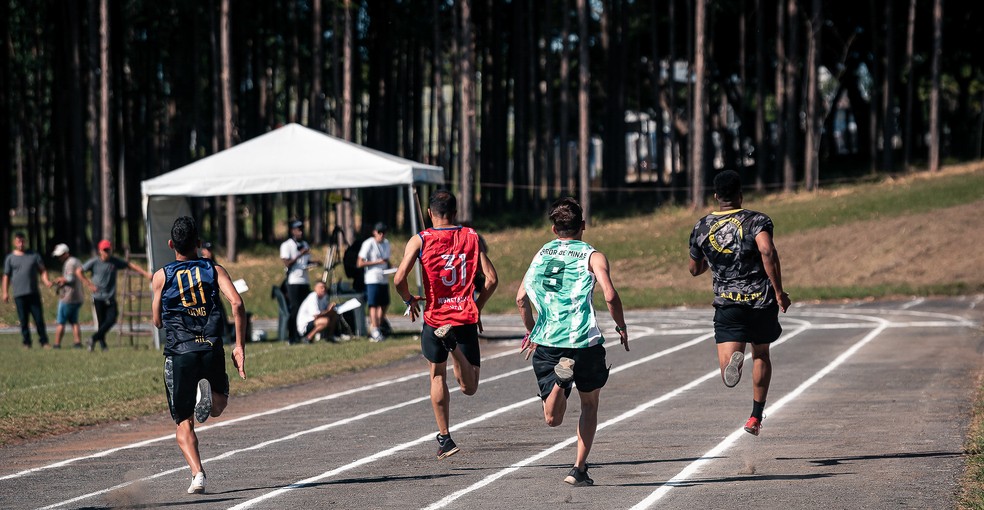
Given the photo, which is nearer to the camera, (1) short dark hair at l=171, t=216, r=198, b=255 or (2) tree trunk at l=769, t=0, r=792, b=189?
(1) short dark hair at l=171, t=216, r=198, b=255

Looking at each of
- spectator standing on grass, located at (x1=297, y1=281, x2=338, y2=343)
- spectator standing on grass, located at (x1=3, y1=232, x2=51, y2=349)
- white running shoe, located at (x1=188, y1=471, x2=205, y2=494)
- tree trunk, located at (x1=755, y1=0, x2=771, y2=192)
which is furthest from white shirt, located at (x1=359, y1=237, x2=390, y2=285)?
tree trunk, located at (x1=755, y1=0, x2=771, y2=192)

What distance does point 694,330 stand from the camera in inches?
915

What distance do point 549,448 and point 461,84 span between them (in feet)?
112

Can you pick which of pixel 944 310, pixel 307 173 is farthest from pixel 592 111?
pixel 307 173

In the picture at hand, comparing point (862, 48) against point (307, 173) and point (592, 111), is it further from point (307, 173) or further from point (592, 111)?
point (307, 173)

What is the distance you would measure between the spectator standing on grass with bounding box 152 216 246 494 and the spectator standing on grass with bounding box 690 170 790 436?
3480mm

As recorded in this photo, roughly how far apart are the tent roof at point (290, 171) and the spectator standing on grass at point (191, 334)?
1276 cm

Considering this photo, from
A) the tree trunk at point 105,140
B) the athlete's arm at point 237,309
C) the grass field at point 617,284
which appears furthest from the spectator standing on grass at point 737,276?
the tree trunk at point 105,140

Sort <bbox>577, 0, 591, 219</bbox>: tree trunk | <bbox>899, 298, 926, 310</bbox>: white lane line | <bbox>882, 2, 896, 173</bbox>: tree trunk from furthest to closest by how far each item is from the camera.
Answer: <bbox>882, 2, 896, 173</bbox>: tree trunk → <bbox>577, 0, 591, 219</bbox>: tree trunk → <bbox>899, 298, 926, 310</bbox>: white lane line

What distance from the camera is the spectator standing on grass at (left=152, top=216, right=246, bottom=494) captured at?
8.41 meters

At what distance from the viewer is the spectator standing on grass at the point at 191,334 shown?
841cm

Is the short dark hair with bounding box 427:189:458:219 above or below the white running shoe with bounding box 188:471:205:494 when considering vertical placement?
above

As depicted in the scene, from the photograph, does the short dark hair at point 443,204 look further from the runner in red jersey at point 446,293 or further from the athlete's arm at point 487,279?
the athlete's arm at point 487,279

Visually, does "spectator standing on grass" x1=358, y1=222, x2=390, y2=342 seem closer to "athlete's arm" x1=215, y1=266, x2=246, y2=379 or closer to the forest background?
"athlete's arm" x1=215, y1=266, x2=246, y2=379
